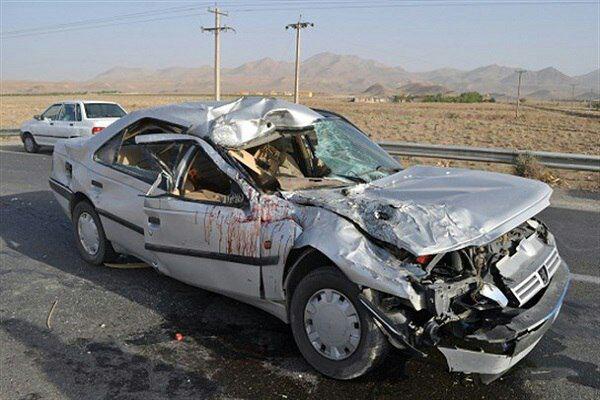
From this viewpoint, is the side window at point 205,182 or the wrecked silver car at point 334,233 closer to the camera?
the wrecked silver car at point 334,233

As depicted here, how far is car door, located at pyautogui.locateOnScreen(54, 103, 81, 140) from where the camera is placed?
14.5m

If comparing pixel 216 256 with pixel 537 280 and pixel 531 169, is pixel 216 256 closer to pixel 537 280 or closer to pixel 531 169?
pixel 537 280

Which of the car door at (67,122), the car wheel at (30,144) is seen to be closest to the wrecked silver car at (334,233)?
the car door at (67,122)

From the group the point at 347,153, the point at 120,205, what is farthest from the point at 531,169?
the point at 120,205

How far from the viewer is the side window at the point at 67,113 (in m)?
14.7

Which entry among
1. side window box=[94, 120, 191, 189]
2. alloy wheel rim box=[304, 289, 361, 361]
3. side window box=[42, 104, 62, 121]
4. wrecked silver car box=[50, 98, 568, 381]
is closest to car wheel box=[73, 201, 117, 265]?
wrecked silver car box=[50, 98, 568, 381]

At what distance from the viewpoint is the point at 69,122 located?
14.6 m

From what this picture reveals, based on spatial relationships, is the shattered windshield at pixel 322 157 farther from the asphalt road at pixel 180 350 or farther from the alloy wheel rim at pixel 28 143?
the alloy wheel rim at pixel 28 143

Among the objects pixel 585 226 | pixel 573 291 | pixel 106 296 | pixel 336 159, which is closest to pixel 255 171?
pixel 336 159

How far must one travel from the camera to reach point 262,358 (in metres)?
3.72

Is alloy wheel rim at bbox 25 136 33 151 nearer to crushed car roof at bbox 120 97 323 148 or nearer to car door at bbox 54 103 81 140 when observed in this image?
car door at bbox 54 103 81 140

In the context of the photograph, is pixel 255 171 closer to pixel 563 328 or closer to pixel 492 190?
pixel 492 190

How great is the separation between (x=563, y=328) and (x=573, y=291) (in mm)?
871

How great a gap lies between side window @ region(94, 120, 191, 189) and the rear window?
9.96 metres
